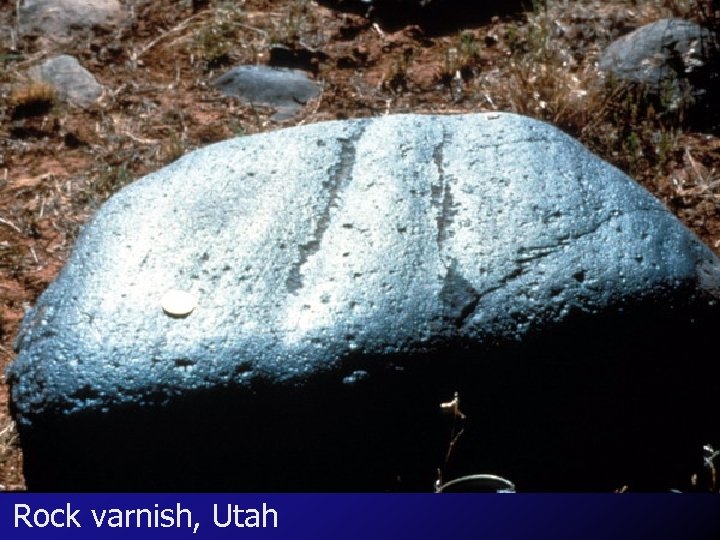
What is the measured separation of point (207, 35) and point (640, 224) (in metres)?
2.51

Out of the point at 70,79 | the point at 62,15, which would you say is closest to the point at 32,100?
the point at 70,79

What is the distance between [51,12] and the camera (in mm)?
4336

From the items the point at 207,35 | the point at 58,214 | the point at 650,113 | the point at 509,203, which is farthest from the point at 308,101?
the point at 509,203

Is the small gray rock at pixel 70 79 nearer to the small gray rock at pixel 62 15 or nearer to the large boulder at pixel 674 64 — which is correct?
the small gray rock at pixel 62 15

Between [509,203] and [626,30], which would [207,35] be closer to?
[626,30]

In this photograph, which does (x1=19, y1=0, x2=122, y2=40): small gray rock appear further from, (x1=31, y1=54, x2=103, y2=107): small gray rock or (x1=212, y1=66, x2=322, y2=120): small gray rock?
(x1=212, y1=66, x2=322, y2=120): small gray rock

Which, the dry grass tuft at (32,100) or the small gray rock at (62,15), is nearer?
the dry grass tuft at (32,100)

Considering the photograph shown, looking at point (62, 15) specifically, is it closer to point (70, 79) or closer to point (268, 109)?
point (70, 79)

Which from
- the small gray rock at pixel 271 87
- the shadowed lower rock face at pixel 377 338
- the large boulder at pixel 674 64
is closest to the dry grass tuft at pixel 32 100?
the small gray rock at pixel 271 87

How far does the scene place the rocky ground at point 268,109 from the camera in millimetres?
3359

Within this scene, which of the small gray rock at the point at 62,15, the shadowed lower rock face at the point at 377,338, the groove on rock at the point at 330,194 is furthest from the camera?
the small gray rock at the point at 62,15

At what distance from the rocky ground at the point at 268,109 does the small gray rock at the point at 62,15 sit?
0.06m

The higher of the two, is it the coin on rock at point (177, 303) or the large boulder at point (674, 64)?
the large boulder at point (674, 64)

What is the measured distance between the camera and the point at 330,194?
7.72ft
